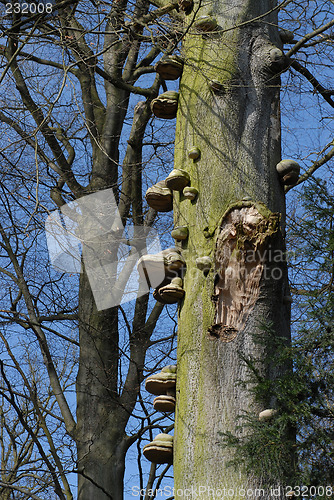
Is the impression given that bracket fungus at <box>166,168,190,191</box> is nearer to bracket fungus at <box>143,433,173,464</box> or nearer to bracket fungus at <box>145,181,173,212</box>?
bracket fungus at <box>145,181,173,212</box>

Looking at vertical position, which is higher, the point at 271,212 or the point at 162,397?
the point at 271,212

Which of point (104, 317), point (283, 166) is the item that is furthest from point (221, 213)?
point (104, 317)

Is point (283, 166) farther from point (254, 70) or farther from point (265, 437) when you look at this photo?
point (265, 437)

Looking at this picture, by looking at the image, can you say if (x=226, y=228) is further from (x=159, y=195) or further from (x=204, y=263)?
(x=159, y=195)

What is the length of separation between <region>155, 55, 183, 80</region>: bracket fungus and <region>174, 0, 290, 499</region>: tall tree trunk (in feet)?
0.18

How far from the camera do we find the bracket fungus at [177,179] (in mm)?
3203

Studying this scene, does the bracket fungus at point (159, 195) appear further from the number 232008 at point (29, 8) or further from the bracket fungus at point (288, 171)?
the number 232008 at point (29, 8)

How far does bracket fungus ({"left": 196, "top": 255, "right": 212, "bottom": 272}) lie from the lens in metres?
2.93

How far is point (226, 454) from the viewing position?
254cm

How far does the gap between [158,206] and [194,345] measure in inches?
42.6

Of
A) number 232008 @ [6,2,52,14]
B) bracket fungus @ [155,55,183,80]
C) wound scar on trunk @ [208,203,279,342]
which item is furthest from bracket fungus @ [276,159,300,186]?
number 232008 @ [6,2,52,14]

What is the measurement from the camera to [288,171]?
315cm

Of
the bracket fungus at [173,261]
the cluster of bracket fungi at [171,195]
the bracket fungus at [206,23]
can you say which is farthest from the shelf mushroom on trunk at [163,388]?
the bracket fungus at [206,23]

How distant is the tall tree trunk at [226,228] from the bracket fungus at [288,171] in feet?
0.16
